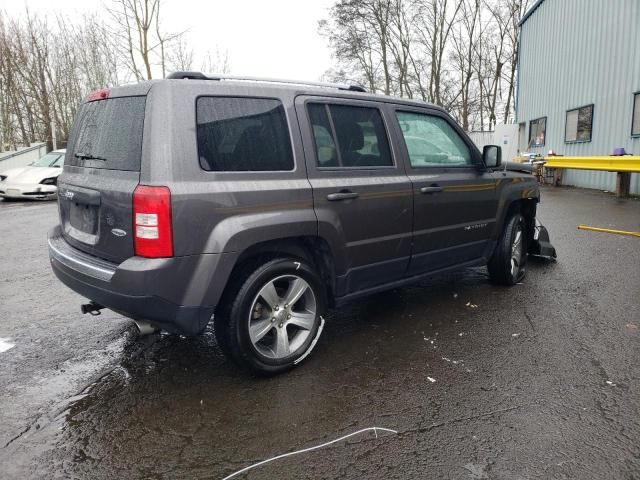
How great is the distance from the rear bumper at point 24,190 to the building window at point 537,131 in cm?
1771

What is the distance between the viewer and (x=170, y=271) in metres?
2.77

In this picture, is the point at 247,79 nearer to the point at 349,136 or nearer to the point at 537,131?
the point at 349,136

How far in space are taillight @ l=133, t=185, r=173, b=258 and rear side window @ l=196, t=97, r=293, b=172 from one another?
0.34 metres

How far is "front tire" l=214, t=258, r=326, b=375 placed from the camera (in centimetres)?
305

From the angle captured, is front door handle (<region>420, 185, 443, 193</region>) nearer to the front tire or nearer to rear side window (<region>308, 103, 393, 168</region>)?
rear side window (<region>308, 103, 393, 168</region>)

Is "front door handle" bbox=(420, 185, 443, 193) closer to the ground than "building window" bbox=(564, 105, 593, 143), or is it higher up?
closer to the ground

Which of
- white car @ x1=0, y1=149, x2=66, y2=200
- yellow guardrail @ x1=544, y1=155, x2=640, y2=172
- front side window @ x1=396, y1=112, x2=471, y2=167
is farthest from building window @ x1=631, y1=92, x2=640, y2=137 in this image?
white car @ x1=0, y1=149, x2=66, y2=200

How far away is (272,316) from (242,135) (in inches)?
46.5

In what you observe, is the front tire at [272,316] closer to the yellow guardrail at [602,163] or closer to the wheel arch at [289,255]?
the wheel arch at [289,255]

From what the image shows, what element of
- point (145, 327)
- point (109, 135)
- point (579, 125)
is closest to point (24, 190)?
point (109, 135)

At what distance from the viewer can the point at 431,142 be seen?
435 centimetres

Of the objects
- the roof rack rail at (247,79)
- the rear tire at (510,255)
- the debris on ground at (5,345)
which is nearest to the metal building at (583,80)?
the rear tire at (510,255)

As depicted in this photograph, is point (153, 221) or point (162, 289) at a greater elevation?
point (153, 221)

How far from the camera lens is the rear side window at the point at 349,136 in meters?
3.48
